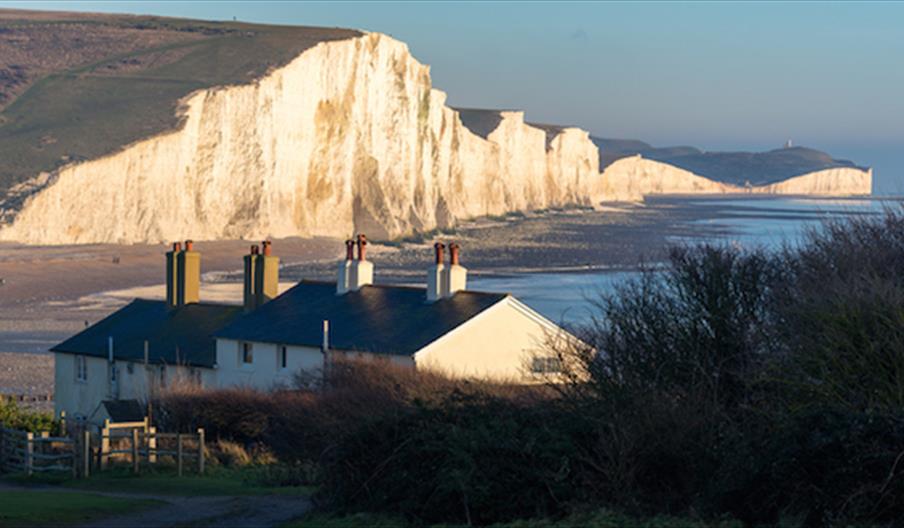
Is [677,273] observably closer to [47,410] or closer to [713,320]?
[713,320]

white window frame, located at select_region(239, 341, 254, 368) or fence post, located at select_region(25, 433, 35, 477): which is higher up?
white window frame, located at select_region(239, 341, 254, 368)

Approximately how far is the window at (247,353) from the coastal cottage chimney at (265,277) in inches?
81.4

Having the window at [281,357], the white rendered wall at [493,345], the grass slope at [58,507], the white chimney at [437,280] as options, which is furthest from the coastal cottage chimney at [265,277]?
the grass slope at [58,507]

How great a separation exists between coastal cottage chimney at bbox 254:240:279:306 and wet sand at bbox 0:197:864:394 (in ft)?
21.2

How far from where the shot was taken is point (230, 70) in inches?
3748

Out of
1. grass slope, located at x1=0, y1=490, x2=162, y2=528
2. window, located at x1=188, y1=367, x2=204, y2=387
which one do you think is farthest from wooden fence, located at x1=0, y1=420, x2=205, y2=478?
Result: window, located at x1=188, y1=367, x2=204, y2=387

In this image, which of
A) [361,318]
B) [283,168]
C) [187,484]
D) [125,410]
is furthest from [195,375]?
[283,168]

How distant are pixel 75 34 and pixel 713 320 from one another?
122 meters

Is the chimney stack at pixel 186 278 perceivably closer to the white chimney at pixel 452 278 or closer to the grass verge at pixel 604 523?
the white chimney at pixel 452 278

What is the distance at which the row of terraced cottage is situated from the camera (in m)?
24.5

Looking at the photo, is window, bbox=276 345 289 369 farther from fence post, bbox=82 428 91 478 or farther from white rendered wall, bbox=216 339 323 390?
fence post, bbox=82 428 91 478

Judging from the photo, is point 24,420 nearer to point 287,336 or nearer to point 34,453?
point 34,453

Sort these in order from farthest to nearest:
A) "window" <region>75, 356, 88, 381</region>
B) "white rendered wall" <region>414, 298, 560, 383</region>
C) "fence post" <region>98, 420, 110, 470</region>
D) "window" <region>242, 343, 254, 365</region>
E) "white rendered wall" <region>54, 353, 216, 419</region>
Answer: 1. "window" <region>75, 356, 88, 381</region>
2. "white rendered wall" <region>54, 353, 216, 419</region>
3. "window" <region>242, 343, 254, 365</region>
4. "white rendered wall" <region>414, 298, 560, 383</region>
5. "fence post" <region>98, 420, 110, 470</region>

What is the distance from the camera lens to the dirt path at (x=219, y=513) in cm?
1427
